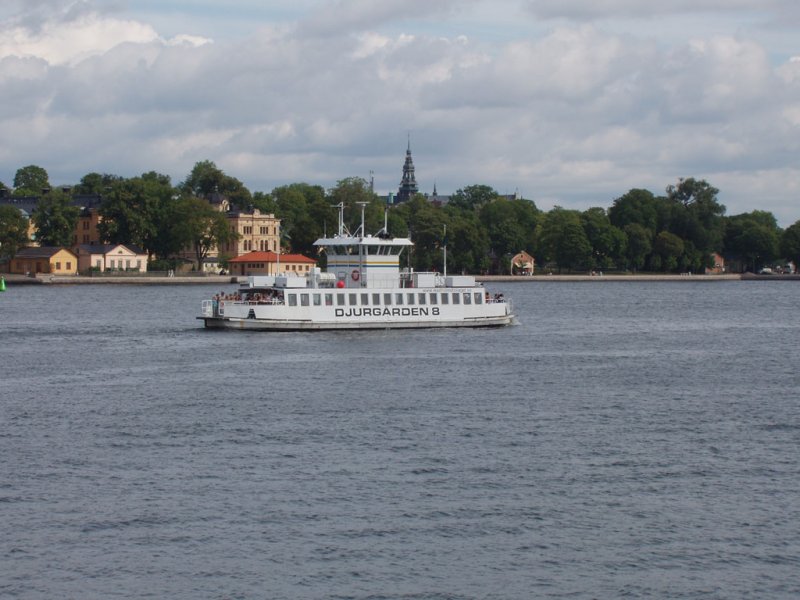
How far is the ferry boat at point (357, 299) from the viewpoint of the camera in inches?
3223

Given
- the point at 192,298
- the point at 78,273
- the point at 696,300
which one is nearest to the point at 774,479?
the point at 192,298

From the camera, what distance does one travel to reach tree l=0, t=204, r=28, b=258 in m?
190

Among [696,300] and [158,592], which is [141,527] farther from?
[696,300]

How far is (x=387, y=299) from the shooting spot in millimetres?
84875

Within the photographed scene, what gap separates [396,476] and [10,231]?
542 feet

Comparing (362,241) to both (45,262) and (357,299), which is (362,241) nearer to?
(357,299)

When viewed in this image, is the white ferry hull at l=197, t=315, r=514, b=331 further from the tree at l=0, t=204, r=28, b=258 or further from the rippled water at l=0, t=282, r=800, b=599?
the tree at l=0, t=204, r=28, b=258

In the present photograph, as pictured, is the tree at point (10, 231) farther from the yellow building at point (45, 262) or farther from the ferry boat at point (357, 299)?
the ferry boat at point (357, 299)

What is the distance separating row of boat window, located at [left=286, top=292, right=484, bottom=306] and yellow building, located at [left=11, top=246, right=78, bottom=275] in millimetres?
119186

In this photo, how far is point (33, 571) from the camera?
Answer: 28188mm

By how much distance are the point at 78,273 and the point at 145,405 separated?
151 metres

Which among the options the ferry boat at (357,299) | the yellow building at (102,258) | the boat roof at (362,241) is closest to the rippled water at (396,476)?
the ferry boat at (357,299)

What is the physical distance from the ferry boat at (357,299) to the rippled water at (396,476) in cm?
1112

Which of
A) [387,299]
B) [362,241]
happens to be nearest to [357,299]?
[387,299]
